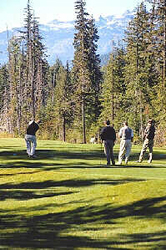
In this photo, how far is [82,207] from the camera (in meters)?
14.0

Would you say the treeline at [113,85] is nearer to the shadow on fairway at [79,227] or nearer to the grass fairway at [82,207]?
the grass fairway at [82,207]

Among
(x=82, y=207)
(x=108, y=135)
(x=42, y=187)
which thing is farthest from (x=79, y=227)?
(x=108, y=135)

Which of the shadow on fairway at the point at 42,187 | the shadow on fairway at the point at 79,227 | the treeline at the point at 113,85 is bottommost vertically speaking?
the shadow on fairway at the point at 79,227

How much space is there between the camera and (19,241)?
10.8 meters

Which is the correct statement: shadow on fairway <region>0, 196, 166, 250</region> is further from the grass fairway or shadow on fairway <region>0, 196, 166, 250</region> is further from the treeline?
the treeline

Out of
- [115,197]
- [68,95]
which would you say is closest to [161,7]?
[68,95]

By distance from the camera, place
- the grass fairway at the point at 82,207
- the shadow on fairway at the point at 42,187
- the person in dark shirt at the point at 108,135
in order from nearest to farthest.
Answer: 1. the grass fairway at the point at 82,207
2. the shadow on fairway at the point at 42,187
3. the person in dark shirt at the point at 108,135

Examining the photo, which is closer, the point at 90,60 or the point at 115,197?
the point at 115,197

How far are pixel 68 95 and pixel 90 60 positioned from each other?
10373 mm

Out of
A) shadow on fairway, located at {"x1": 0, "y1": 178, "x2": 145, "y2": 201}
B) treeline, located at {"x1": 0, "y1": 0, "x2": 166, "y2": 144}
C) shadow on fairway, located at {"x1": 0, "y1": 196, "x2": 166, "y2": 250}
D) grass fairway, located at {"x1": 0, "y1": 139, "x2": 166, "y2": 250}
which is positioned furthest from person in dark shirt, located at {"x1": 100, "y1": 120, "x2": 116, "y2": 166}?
treeline, located at {"x1": 0, "y1": 0, "x2": 166, "y2": 144}

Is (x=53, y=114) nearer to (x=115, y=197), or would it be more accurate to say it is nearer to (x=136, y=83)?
(x=136, y=83)

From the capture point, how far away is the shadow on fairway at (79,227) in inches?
411

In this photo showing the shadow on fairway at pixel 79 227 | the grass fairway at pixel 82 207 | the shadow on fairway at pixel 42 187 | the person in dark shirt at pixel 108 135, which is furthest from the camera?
the person in dark shirt at pixel 108 135

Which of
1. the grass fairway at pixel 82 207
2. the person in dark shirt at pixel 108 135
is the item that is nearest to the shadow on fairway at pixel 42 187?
the grass fairway at pixel 82 207
